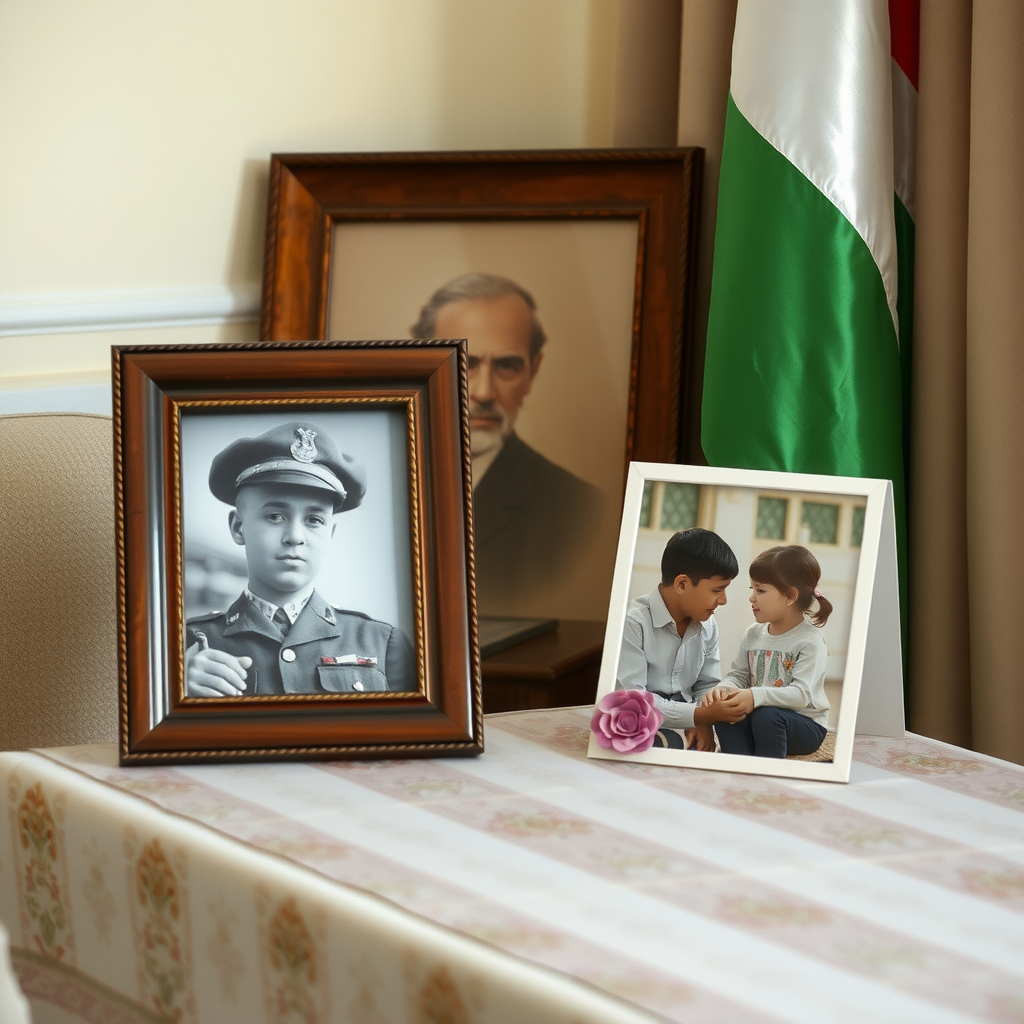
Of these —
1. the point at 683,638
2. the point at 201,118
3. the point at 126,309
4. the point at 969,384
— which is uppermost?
the point at 201,118

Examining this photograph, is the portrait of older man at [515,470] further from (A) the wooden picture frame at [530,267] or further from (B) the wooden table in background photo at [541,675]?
(B) the wooden table in background photo at [541,675]

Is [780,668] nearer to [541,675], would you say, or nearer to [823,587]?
[823,587]

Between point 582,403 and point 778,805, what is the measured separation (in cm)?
72

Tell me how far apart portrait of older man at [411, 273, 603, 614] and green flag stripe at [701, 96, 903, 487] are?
1.00 feet

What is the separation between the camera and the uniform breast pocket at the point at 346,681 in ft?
2.89

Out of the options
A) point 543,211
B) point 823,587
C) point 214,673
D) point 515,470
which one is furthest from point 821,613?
point 543,211

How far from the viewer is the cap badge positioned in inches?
35.8

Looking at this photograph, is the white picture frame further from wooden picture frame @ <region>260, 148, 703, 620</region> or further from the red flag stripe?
the red flag stripe

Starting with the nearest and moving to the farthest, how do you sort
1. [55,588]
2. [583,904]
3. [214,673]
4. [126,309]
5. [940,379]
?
[583,904], [214,673], [55,588], [940,379], [126,309]

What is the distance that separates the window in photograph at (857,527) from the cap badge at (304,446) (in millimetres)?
415

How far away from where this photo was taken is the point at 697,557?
0.91m

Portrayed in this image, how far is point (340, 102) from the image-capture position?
1504 millimetres

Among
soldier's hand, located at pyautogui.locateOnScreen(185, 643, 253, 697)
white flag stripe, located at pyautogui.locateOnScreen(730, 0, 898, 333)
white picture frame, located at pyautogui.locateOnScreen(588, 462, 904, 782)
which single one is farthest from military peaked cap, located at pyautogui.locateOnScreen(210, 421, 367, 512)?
white flag stripe, located at pyautogui.locateOnScreen(730, 0, 898, 333)

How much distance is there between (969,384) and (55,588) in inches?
35.2
